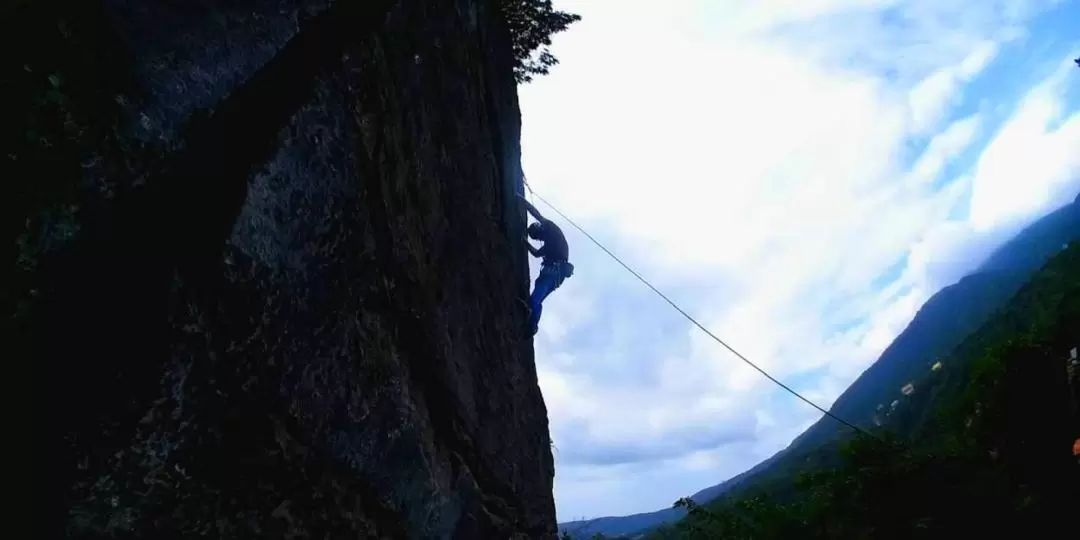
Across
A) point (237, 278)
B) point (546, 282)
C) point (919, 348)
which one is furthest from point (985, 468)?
point (919, 348)

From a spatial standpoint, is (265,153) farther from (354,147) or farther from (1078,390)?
(1078,390)

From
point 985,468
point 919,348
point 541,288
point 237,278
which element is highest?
point 919,348

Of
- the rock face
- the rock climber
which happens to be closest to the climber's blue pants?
the rock climber

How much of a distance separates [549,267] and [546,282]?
27 cm

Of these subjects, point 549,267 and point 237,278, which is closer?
point 237,278

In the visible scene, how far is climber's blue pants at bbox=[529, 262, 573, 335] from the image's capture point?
469 inches

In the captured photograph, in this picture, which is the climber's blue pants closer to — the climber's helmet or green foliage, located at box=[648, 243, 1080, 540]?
the climber's helmet

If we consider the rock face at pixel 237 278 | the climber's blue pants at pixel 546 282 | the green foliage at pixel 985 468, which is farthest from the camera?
the green foliage at pixel 985 468

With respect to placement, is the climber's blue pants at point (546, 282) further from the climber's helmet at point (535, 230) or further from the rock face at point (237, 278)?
the rock face at point (237, 278)

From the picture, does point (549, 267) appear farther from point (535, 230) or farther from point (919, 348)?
point (919, 348)

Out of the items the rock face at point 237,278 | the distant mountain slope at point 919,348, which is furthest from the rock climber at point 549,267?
the distant mountain slope at point 919,348

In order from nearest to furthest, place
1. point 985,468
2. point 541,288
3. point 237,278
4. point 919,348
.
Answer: point 237,278
point 541,288
point 985,468
point 919,348

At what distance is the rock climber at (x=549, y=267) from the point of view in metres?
11.9

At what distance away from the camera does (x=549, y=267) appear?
473 inches
